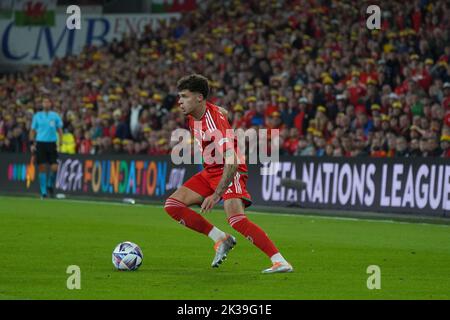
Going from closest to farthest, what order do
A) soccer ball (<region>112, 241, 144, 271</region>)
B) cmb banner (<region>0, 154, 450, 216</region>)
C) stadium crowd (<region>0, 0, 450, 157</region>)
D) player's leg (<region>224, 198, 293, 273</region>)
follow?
player's leg (<region>224, 198, 293, 273</region>) < soccer ball (<region>112, 241, 144, 271</region>) < cmb banner (<region>0, 154, 450, 216</region>) < stadium crowd (<region>0, 0, 450, 157</region>)

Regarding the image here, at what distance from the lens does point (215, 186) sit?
12.5 m

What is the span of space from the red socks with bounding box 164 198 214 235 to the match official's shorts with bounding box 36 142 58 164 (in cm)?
1569

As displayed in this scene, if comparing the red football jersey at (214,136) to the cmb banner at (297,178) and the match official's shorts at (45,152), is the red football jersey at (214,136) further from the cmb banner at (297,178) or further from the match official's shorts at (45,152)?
the match official's shorts at (45,152)

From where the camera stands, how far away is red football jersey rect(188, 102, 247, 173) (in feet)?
38.8

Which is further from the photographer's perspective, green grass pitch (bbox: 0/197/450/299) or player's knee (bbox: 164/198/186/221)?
player's knee (bbox: 164/198/186/221)

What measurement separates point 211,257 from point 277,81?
1524 cm

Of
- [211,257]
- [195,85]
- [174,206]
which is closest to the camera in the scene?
[195,85]

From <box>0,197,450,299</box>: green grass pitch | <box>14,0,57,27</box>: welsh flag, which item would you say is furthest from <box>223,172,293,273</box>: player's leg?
<box>14,0,57,27</box>: welsh flag

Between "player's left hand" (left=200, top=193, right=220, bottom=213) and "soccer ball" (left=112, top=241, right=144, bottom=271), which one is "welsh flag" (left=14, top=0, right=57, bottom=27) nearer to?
"soccer ball" (left=112, top=241, right=144, bottom=271)

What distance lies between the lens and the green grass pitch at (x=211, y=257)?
1056cm

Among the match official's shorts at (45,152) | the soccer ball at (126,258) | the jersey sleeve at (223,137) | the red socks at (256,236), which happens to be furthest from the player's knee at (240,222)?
the match official's shorts at (45,152)

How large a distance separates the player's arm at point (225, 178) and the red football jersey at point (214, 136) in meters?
0.10

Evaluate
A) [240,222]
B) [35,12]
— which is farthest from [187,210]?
[35,12]

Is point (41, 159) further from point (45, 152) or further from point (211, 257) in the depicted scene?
point (211, 257)
